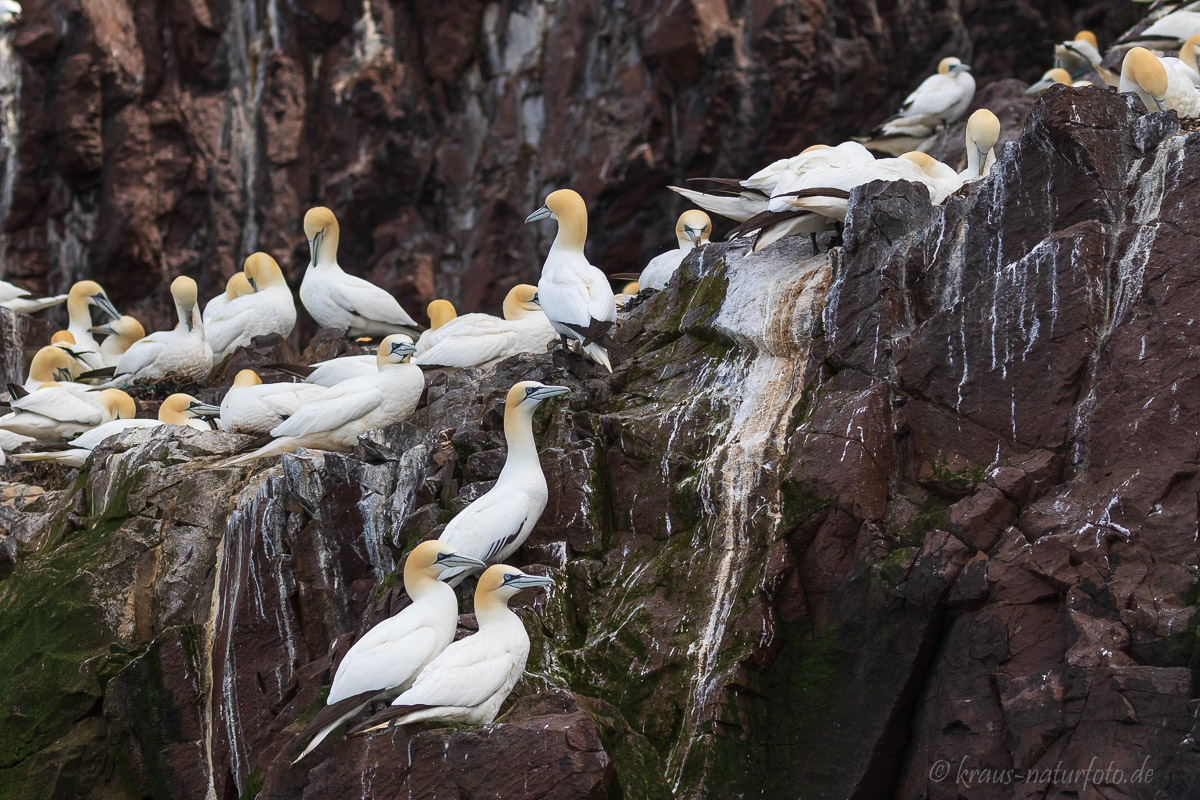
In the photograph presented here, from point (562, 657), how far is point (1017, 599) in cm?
248

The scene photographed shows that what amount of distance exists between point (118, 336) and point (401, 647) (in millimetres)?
10423

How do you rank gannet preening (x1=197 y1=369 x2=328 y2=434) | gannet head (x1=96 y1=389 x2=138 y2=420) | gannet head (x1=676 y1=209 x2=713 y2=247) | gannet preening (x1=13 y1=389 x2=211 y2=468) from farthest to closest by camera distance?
gannet head (x1=676 y1=209 x2=713 y2=247)
gannet head (x1=96 y1=389 x2=138 y2=420)
gannet preening (x1=13 y1=389 x2=211 y2=468)
gannet preening (x1=197 y1=369 x2=328 y2=434)

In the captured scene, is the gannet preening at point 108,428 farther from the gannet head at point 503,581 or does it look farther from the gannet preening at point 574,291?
the gannet head at point 503,581

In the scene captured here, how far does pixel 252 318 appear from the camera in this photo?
45.7ft

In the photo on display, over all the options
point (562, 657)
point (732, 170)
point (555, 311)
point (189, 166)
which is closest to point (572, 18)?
point (732, 170)

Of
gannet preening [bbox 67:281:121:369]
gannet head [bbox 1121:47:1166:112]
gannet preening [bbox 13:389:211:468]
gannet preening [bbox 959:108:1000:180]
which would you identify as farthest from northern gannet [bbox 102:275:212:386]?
gannet head [bbox 1121:47:1166:112]

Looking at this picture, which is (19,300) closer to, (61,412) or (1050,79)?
(61,412)

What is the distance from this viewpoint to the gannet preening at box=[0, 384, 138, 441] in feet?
42.0

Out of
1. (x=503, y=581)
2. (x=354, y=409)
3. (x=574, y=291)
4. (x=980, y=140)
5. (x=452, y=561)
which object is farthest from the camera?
(x=354, y=409)

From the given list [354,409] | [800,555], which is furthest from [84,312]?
[800,555]

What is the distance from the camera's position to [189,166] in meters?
22.1

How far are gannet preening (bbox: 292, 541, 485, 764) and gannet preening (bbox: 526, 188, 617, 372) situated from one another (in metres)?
2.24

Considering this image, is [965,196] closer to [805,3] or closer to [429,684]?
[429,684]

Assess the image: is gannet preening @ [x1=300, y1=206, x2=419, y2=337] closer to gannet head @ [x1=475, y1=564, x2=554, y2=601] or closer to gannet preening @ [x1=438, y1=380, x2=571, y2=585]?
gannet preening @ [x1=438, y1=380, x2=571, y2=585]
